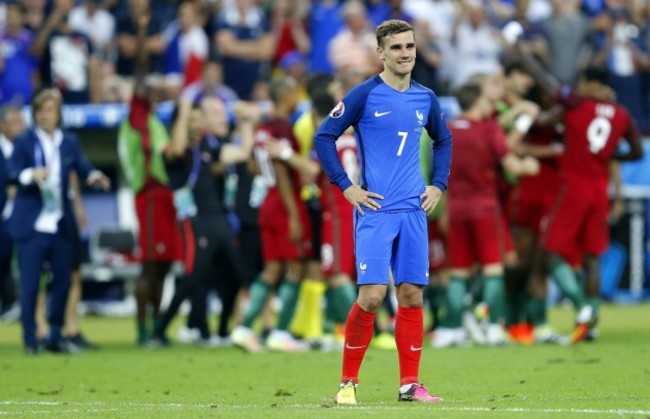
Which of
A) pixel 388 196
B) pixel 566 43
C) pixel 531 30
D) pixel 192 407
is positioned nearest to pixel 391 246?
pixel 388 196

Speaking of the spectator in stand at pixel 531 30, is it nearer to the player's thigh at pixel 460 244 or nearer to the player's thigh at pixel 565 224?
the player's thigh at pixel 565 224

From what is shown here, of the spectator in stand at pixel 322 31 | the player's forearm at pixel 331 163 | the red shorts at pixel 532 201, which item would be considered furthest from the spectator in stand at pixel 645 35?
the player's forearm at pixel 331 163

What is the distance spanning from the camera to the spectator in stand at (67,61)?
→ 74.7 feet

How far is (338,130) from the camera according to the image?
9820 millimetres

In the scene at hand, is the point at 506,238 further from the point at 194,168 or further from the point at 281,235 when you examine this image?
the point at 194,168

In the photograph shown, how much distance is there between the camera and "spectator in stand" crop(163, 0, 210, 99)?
896 inches

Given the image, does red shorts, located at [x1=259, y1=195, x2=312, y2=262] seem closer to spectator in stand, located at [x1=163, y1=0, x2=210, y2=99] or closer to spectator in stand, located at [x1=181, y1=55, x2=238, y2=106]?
spectator in stand, located at [x1=181, y1=55, x2=238, y2=106]

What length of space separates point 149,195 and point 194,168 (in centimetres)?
92

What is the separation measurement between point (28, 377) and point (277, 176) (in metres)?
3.79

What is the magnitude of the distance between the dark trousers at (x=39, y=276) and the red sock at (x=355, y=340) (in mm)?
6054

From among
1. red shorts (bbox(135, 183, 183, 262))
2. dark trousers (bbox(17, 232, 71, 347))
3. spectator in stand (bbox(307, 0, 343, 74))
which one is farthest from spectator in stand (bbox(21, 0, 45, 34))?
dark trousers (bbox(17, 232, 71, 347))

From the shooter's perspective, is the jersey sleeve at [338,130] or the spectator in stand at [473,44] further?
the spectator in stand at [473,44]

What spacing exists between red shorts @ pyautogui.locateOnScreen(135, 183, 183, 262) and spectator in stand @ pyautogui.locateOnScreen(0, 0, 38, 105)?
250 inches

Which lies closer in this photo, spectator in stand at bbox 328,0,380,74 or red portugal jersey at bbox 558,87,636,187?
red portugal jersey at bbox 558,87,636,187
